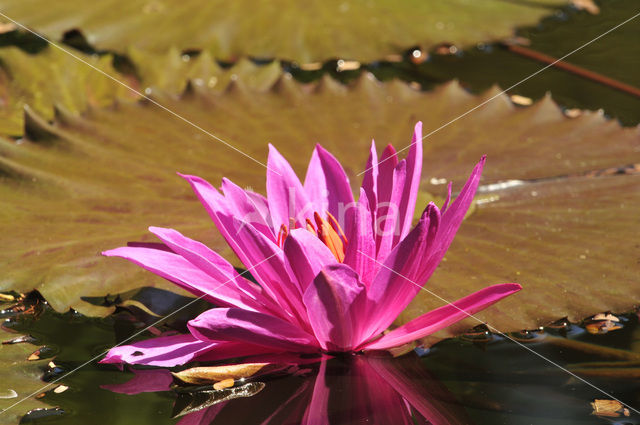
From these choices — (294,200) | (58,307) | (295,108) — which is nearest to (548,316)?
(294,200)

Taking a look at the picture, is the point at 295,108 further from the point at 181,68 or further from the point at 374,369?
the point at 374,369

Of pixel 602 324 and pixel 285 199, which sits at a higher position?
pixel 285 199

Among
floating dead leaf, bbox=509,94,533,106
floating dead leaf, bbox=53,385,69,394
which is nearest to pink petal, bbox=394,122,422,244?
floating dead leaf, bbox=53,385,69,394

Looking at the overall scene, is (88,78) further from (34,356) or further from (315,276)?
(315,276)

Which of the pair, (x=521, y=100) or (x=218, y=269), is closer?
(x=218, y=269)

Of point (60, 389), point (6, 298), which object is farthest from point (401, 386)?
point (6, 298)

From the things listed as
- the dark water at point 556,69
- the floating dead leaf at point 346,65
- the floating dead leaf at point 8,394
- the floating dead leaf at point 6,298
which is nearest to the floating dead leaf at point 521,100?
the dark water at point 556,69
